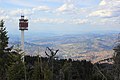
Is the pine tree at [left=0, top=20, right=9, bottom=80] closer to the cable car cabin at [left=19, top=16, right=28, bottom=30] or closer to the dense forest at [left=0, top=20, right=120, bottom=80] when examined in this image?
the dense forest at [left=0, top=20, right=120, bottom=80]

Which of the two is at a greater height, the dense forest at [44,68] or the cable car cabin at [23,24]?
the cable car cabin at [23,24]

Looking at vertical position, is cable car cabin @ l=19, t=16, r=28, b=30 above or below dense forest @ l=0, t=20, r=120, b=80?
above

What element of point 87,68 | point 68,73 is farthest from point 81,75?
point 68,73

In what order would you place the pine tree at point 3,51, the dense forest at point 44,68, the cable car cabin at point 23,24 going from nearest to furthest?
the dense forest at point 44,68, the pine tree at point 3,51, the cable car cabin at point 23,24

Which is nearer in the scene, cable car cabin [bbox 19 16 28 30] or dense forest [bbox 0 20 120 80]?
dense forest [bbox 0 20 120 80]

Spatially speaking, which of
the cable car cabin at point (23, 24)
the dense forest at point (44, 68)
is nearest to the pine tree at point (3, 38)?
the dense forest at point (44, 68)

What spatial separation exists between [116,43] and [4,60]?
37812 mm

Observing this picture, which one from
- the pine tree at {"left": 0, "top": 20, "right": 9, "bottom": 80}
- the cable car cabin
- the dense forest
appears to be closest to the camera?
the dense forest

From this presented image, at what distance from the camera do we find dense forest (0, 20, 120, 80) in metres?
10.8

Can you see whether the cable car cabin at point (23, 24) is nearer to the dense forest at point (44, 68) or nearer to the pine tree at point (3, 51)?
the dense forest at point (44, 68)

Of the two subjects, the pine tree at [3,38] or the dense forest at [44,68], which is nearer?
the dense forest at [44,68]

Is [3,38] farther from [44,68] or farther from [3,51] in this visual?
[44,68]

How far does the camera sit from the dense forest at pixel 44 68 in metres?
10.8

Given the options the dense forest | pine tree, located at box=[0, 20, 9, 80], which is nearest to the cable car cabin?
the dense forest
